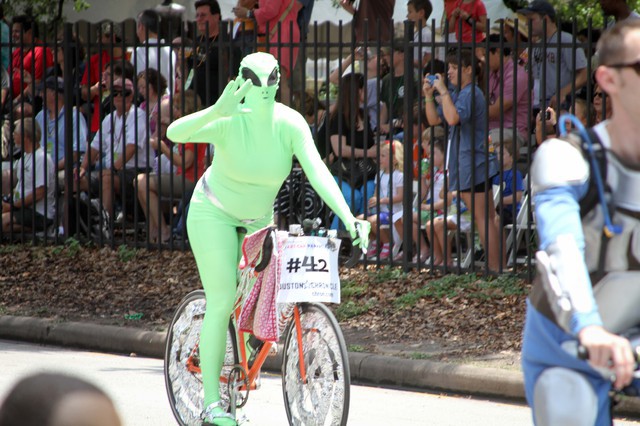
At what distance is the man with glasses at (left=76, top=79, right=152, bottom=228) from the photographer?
1347cm

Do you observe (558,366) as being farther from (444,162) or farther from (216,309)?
(444,162)

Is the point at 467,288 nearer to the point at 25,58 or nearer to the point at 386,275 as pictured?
the point at 386,275

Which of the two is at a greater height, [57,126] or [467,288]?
[57,126]

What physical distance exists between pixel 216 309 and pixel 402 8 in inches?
405

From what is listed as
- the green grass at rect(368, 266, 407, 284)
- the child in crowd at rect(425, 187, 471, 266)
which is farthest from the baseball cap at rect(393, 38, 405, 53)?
the green grass at rect(368, 266, 407, 284)

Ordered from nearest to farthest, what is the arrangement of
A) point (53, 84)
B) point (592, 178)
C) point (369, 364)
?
1. point (592, 178)
2. point (369, 364)
3. point (53, 84)

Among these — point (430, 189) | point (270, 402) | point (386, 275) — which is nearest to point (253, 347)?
point (270, 402)

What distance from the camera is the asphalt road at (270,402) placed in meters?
7.54

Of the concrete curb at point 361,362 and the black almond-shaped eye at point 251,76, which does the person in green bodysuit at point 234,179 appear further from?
the concrete curb at point 361,362

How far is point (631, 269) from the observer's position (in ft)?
11.0

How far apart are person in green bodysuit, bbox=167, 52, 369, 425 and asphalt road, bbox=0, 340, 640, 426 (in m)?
0.75

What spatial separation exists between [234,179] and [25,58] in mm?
9029

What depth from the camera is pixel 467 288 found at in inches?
437

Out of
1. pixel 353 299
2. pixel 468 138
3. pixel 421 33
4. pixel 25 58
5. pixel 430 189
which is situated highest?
pixel 421 33
